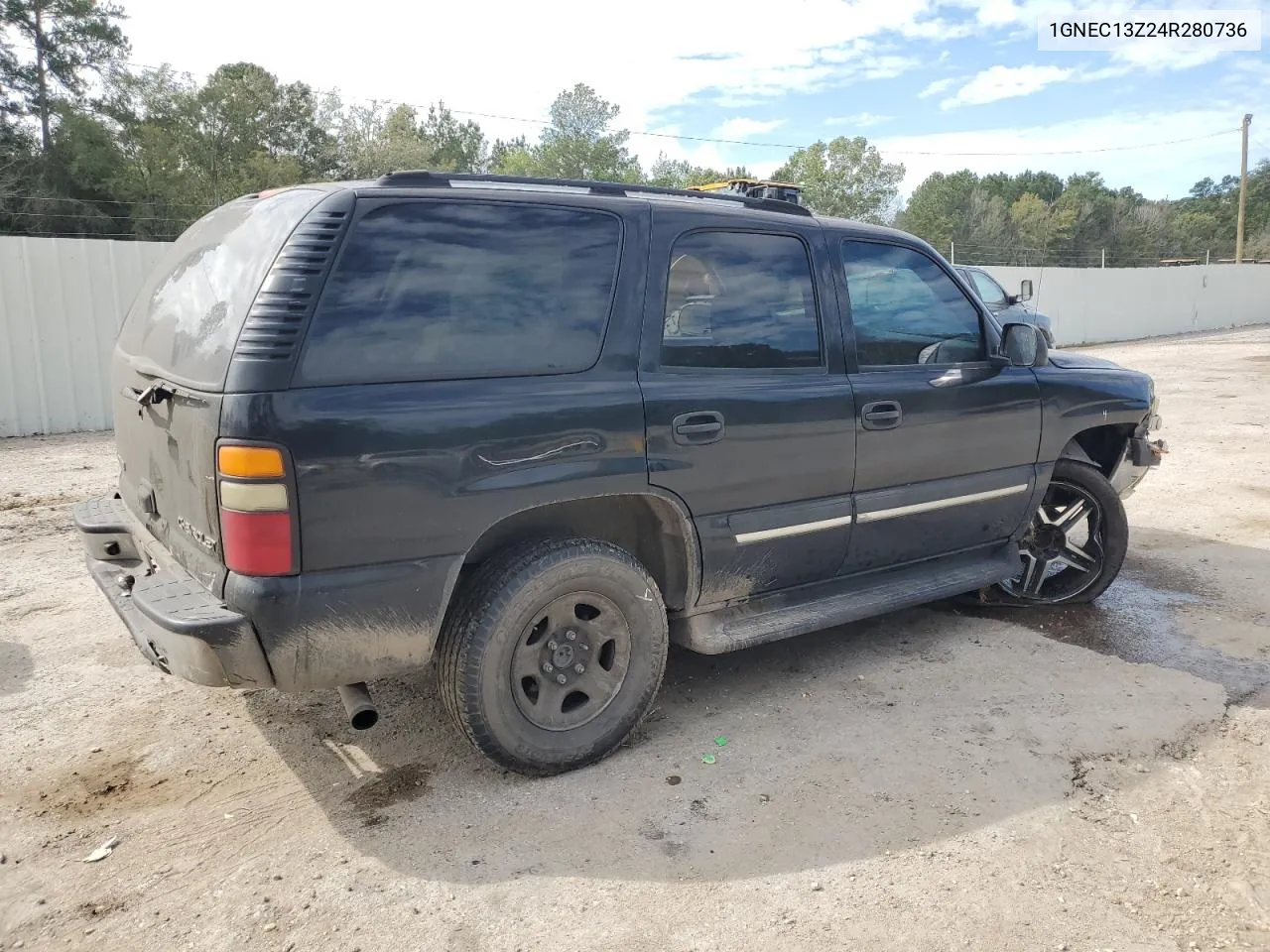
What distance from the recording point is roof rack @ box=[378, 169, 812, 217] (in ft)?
9.86

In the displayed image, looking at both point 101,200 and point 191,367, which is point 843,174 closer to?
point 101,200

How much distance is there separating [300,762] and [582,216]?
2192 millimetres

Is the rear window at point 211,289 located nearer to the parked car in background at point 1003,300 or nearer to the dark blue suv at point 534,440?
the dark blue suv at point 534,440

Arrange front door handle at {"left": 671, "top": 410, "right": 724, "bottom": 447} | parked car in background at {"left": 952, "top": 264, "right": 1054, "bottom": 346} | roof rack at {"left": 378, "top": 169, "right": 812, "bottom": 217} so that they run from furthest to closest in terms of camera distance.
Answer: parked car in background at {"left": 952, "top": 264, "right": 1054, "bottom": 346}
front door handle at {"left": 671, "top": 410, "right": 724, "bottom": 447}
roof rack at {"left": 378, "top": 169, "right": 812, "bottom": 217}

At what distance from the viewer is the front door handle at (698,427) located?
10.7ft

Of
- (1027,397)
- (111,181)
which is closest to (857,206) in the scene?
(111,181)

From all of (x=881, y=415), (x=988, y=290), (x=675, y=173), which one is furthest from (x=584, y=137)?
(x=881, y=415)

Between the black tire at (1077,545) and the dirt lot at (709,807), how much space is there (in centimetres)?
32

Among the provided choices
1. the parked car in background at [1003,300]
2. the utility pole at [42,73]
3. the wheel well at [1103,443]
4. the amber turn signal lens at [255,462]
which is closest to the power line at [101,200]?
the utility pole at [42,73]

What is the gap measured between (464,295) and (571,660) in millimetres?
1292

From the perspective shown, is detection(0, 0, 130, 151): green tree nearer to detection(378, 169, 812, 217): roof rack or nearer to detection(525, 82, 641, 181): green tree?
detection(525, 82, 641, 181): green tree

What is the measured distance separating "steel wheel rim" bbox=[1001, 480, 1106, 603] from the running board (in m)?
0.46

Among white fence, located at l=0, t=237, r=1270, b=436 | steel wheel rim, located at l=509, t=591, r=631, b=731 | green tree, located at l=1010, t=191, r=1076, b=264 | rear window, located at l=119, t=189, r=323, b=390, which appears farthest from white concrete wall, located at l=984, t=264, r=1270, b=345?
green tree, located at l=1010, t=191, r=1076, b=264

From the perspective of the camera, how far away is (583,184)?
3.41 metres
